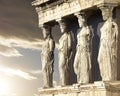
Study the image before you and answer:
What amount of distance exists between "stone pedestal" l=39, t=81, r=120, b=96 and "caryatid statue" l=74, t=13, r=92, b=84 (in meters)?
0.42

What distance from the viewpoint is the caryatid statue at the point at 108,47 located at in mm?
18562

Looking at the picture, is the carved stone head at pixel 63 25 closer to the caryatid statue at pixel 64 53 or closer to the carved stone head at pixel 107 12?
the caryatid statue at pixel 64 53

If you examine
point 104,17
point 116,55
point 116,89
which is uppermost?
point 104,17

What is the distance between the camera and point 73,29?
22.0 metres

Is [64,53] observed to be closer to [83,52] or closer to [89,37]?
[83,52]

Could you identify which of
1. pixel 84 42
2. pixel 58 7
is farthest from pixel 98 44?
pixel 58 7

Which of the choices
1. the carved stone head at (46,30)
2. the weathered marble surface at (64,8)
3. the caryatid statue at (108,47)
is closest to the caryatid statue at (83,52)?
the weathered marble surface at (64,8)

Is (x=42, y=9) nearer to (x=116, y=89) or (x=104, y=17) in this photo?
(x=104, y=17)

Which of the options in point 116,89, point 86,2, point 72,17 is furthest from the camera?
point 72,17

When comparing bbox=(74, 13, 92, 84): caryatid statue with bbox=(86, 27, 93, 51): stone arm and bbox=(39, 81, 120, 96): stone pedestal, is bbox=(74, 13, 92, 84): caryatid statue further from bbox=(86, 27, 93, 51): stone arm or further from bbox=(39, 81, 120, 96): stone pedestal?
bbox=(39, 81, 120, 96): stone pedestal

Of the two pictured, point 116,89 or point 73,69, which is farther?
point 73,69

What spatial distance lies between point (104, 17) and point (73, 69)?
3632 millimetres

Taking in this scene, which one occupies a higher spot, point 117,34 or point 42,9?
point 42,9

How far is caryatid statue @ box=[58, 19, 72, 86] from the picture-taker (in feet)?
70.0
